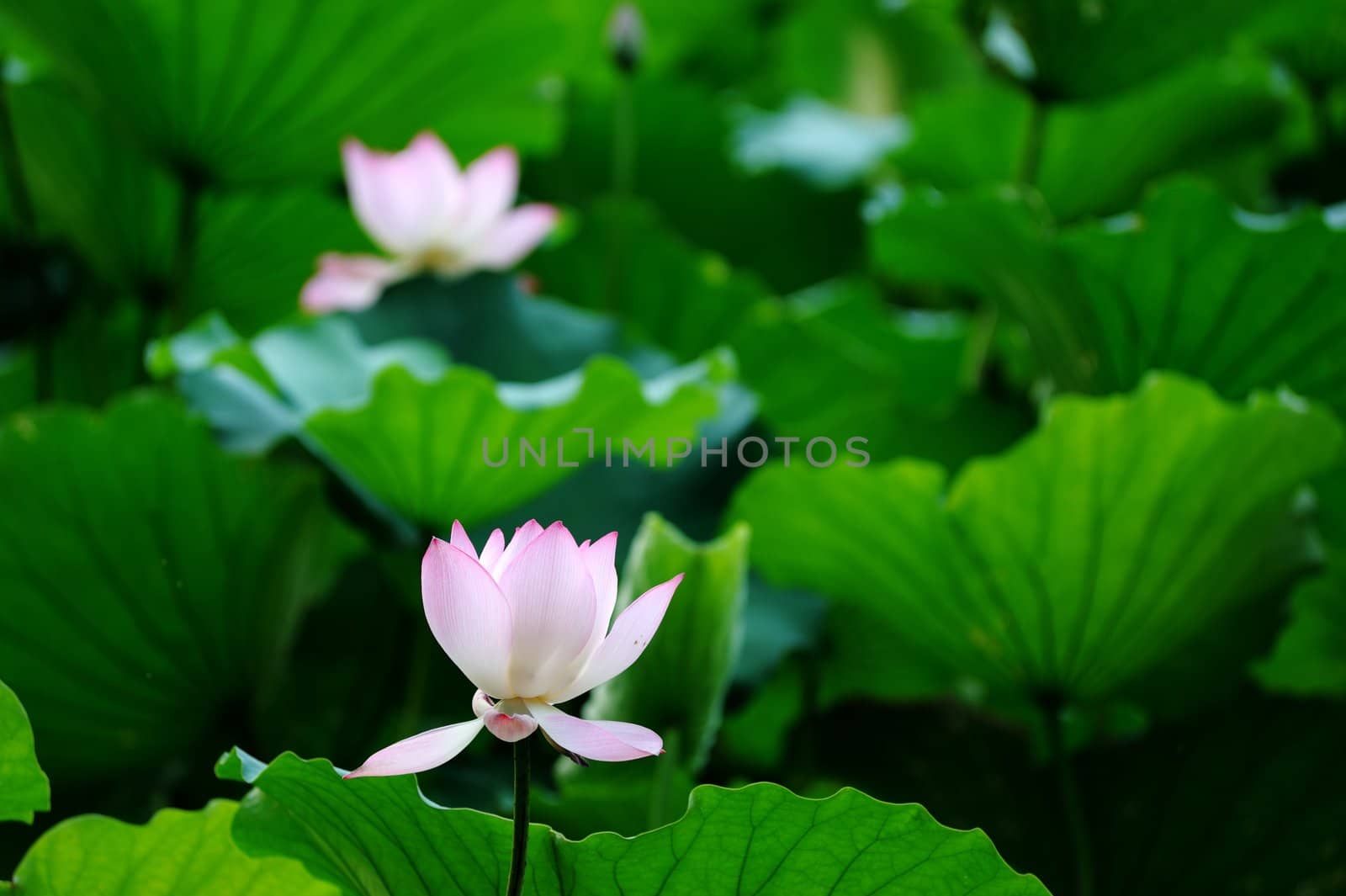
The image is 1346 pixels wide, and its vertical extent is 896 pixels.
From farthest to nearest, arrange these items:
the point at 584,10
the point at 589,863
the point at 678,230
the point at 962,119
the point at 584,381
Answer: the point at 678,230, the point at 584,10, the point at 962,119, the point at 584,381, the point at 589,863

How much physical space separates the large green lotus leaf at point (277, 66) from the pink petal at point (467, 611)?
0.57 m

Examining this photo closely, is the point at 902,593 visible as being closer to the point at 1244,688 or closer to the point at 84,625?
the point at 1244,688

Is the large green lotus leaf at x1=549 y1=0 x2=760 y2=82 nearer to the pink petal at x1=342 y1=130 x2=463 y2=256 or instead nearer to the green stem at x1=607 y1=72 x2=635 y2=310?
the green stem at x1=607 y1=72 x2=635 y2=310

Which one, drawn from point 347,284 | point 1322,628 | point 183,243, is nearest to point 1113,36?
point 1322,628

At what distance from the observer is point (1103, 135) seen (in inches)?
41.6

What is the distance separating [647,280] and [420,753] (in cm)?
73

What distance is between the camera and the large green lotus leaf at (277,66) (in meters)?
0.81

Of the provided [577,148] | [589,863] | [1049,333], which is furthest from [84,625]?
[577,148]

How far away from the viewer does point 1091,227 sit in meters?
0.72

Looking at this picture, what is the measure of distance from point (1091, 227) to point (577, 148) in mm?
707

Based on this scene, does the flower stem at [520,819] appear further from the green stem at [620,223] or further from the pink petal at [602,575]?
the green stem at [620,223]

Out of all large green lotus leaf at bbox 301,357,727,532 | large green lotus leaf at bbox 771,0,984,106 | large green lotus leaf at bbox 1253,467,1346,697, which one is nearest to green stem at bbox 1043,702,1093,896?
large green lotus leaf at bbox 1253,467,1346,697

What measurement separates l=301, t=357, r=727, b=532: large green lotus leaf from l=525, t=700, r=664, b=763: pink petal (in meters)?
0.28

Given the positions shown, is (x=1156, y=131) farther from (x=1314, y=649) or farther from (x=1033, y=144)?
(x=1314, y=649)
